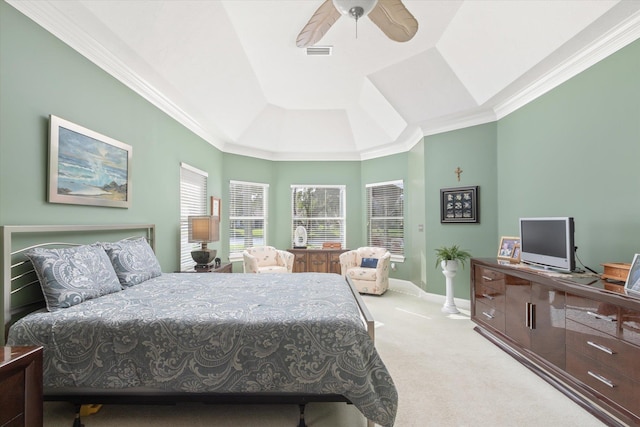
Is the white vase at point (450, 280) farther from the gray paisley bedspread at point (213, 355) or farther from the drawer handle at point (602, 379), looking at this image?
the gray paisley bedspread at point (213, 355)

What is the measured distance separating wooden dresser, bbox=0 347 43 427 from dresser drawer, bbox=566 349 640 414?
3.40 meters

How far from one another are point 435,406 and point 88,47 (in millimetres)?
4159

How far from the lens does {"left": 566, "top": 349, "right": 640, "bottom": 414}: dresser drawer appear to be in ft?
6.38

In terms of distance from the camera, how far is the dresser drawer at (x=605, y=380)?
194cm

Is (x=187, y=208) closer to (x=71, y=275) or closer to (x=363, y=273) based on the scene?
(x=71, y=275)

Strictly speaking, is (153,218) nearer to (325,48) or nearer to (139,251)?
(139,251)

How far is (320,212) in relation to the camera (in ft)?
23.4

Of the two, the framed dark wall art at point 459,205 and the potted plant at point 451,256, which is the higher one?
the framed dark wall art at point 459,205

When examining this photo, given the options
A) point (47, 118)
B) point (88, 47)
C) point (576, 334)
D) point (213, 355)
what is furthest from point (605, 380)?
point (88, 47)

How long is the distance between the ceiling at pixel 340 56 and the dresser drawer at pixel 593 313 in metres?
2.26

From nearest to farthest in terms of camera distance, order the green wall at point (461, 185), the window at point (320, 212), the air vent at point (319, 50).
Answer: the air vent at point (319, 50)
the green wall at point (461, 185)
the window at point (320, 212)

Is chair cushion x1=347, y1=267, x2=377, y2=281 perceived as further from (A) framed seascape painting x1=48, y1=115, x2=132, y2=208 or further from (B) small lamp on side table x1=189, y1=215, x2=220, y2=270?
(A) framed seascape painting x1=48, y1=115, x2=132, y2=208

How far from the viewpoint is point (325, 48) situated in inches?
157

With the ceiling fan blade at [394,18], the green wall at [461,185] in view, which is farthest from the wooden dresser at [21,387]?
the green wall at [461,185]
